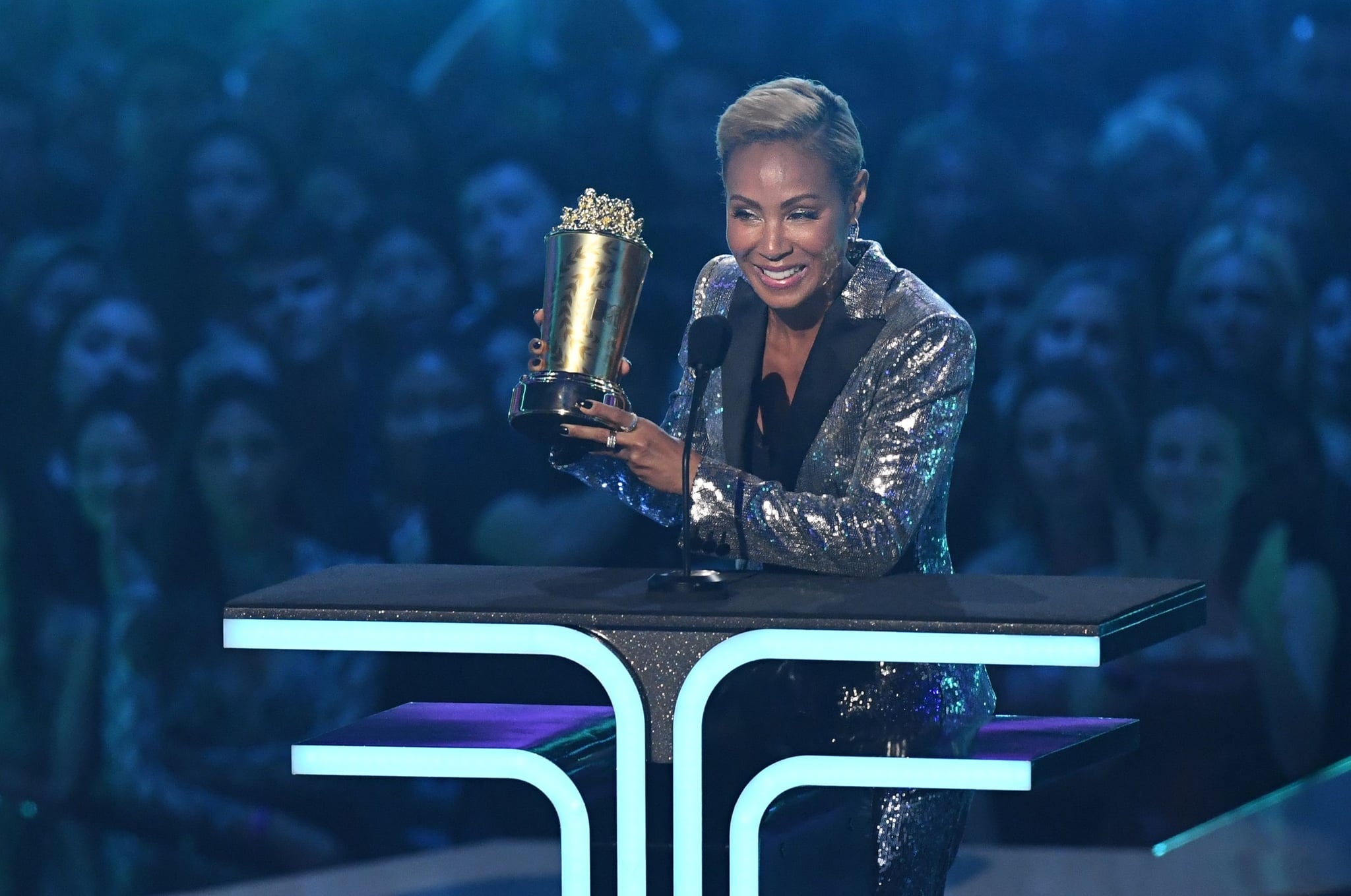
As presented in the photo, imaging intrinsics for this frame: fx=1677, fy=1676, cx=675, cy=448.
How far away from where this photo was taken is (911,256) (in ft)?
13.0

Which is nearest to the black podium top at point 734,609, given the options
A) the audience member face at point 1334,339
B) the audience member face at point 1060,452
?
the audience member face at point 1060,452

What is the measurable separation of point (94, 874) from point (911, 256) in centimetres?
248

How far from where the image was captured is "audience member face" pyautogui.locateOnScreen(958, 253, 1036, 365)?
12.9 feet

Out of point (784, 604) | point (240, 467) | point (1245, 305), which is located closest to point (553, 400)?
point (784, 604)

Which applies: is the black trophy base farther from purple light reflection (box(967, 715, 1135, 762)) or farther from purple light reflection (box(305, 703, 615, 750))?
purple light reflection (box(967, 715, 1135, 762))

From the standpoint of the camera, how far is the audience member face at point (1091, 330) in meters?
3.89

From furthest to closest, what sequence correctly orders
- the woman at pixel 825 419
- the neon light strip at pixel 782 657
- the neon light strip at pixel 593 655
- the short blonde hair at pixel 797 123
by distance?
the short blonde hair at pixel 797 123
the woman at pixel 825 419
the neon light strip at pixel 593 655
the neon light strip at pixel 782 657

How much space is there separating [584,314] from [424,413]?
1.99 m

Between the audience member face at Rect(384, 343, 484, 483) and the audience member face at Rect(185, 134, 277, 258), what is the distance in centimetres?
53

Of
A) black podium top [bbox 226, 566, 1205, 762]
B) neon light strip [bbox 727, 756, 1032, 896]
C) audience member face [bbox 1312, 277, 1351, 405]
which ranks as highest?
audience member face [bbox 1312, 277, 1351, 405]

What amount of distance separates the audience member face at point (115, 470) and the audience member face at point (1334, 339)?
2774 millimetres

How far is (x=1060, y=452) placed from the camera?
3.92m

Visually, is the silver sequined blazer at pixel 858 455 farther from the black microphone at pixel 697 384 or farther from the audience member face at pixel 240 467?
the audience member face at pixel 240 467

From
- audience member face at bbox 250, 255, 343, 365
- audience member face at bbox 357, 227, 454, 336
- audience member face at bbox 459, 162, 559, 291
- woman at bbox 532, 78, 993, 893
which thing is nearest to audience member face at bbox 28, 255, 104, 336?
audience member face at bbox 250, 255, 343, 365
